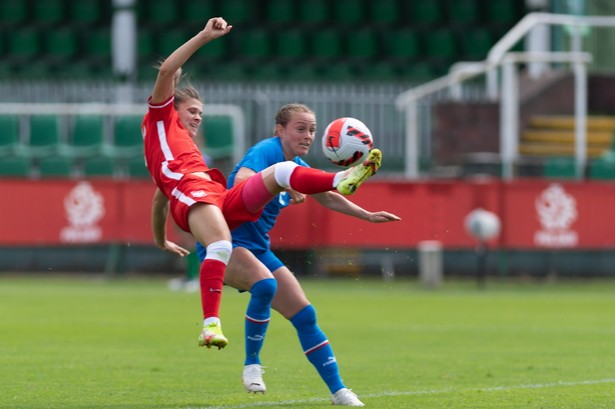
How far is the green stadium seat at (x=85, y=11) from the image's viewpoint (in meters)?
29.3

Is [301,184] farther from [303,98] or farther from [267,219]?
[303,98]

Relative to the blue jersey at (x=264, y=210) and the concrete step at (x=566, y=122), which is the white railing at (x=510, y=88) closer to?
the concrete step at (x=566, y=122)

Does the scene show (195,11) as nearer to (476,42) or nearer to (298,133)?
(476,42)

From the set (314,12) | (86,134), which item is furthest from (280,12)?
(86,134)

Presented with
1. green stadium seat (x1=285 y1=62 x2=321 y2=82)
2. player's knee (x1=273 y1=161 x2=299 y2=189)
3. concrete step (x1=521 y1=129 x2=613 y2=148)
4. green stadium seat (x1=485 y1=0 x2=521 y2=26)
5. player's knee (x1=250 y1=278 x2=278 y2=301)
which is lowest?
player's knee (x1=250 y1=278 x2=278 y2=301)

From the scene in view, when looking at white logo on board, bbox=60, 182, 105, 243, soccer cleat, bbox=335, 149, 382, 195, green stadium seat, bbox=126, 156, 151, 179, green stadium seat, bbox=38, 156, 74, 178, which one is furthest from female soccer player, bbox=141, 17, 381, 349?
green stadium seat, bbox=38, 156, 74, 178

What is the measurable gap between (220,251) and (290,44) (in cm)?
2178

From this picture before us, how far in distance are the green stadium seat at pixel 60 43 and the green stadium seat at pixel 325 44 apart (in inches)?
194

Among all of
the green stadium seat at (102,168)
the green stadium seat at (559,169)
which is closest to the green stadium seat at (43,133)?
the green stadium seat at (102,168)

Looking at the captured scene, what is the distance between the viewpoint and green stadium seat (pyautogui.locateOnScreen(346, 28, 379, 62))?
1148 inches

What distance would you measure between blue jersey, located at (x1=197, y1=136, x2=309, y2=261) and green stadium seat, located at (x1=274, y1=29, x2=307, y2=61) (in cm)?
2077

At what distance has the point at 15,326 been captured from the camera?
13.7 metres

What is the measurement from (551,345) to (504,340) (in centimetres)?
61

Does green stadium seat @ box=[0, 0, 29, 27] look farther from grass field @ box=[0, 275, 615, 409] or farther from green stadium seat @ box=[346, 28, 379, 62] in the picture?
grass field @ box=[0, 275, 615, 409]
